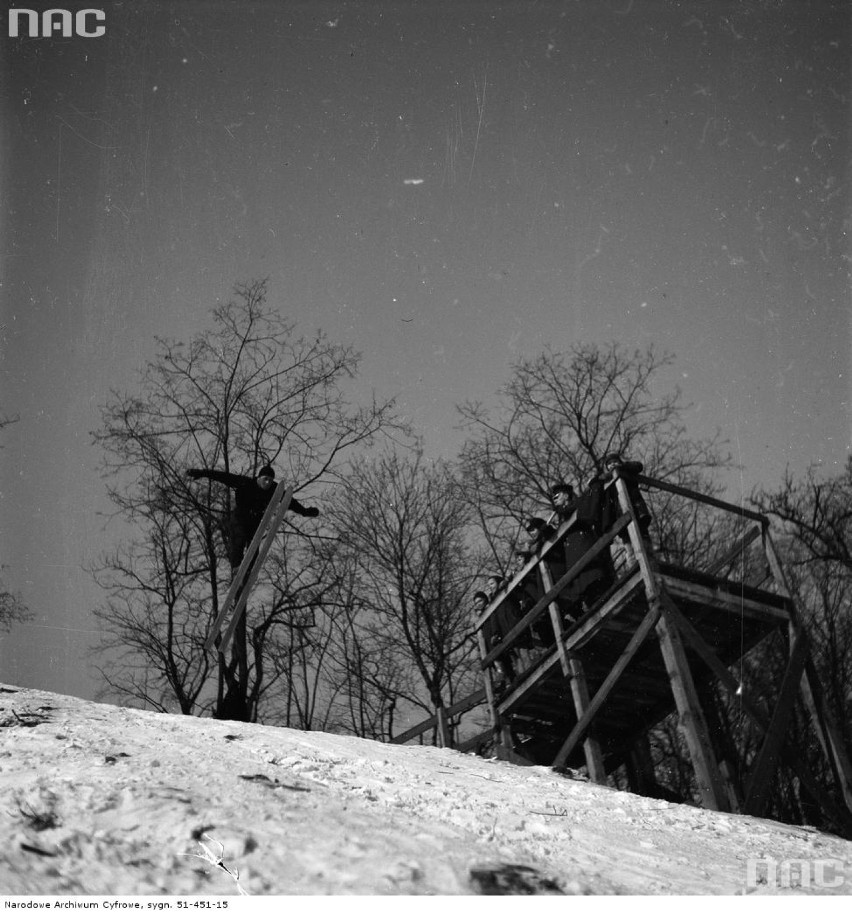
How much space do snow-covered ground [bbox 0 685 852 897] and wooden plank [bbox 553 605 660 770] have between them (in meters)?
1.69

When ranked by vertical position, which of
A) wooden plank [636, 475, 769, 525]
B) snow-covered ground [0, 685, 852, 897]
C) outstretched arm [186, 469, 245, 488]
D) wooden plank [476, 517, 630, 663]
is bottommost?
snow-covered ground [0, 685, 852, 897]

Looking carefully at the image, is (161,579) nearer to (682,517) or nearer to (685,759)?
(682,517)

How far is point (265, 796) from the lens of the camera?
3793 mm

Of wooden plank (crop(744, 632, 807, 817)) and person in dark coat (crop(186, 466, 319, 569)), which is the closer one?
wooden plank (crop(744, 632, 807, 817))

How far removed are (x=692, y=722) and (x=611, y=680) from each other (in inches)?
38.5

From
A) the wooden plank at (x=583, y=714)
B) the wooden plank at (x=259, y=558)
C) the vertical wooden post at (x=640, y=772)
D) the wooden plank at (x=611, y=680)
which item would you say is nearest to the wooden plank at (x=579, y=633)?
the wooden plank at (x=583, y=714)

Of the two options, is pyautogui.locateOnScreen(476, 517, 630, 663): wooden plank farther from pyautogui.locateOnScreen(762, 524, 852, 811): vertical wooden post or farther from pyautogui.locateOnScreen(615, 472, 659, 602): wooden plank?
pyautogui.locateOnScreen(762, 524, 852, 811): vertical wooden post

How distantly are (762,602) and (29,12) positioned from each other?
8348 mm

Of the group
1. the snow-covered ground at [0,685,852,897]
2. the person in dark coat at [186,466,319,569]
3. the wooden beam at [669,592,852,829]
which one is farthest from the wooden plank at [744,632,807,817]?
the person in dark coat at [186,466,319,569]

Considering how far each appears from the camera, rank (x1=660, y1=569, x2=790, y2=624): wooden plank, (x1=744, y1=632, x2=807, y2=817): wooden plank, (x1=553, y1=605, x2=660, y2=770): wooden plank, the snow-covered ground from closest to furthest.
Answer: the snow-covered ground < (x1=744, y1=632, x2=807, y2=817): wooden plank < (x1=553, y1=605, x2=660, y2=770): wooden plank < (x1=660, y1=569, x2=790, y2=624): wooden plank

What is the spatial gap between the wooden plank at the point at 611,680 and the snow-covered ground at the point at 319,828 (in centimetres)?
169

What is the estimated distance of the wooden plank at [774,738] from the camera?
6.36 m

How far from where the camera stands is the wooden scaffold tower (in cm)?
681

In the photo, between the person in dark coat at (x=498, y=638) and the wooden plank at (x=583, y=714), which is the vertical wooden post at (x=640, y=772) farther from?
the wooden plank at (x=583, y=714)
